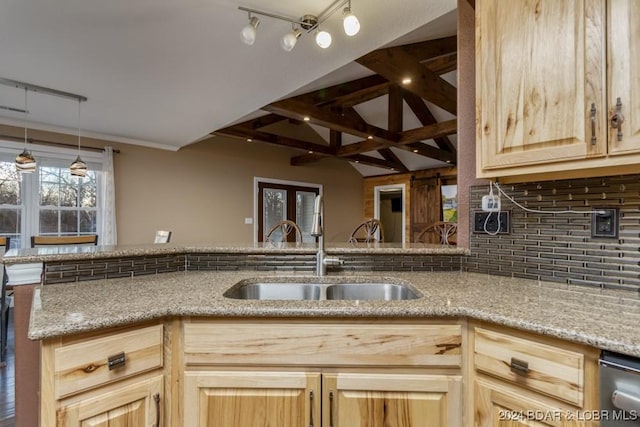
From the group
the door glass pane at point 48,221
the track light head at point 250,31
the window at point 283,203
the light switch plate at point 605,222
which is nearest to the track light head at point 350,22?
the track light head at point 250,31

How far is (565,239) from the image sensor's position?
132 centimetres

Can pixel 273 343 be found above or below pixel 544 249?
below

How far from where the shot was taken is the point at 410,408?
96 centimetres

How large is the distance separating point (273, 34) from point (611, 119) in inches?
73.4

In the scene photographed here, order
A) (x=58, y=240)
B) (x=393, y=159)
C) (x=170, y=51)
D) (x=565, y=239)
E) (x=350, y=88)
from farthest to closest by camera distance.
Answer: (x=393, y=159) → (x=350, y=88) → (x=58, y=240) → (x=170, y=51) → (x=565, y=239)

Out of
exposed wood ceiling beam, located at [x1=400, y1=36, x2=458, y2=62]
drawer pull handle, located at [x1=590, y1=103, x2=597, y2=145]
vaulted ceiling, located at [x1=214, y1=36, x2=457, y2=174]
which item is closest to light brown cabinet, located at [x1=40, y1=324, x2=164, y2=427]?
drawer pull handle, located at [x1=590, y1=103, x2=597, y2=145]

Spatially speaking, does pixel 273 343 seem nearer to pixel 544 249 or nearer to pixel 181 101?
pixel 544 249

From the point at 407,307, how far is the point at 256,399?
539 mm

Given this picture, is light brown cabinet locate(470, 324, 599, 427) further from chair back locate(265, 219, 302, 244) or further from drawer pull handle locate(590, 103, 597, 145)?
chair back locate(265, 219, 302, 244)

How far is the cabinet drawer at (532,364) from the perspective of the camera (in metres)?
0.77

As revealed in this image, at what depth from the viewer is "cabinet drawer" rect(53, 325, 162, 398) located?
2.71 feet

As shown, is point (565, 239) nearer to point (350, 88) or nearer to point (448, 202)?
point (350, 88)

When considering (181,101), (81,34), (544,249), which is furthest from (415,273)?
(181,101)

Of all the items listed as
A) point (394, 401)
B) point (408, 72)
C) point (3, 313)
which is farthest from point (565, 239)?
point (3, 313)
